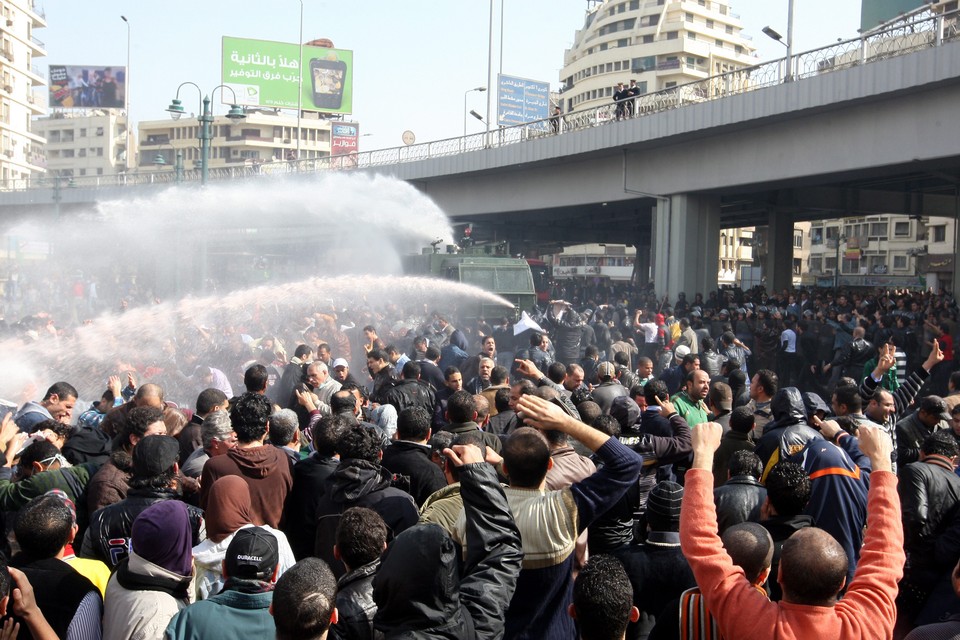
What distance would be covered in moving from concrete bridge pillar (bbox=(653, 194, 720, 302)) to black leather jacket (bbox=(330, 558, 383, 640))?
81.4ft

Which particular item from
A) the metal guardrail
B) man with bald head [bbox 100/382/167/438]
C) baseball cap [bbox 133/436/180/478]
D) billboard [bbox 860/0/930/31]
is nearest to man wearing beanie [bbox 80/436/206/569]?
baseball cap [bbox 133/436/180/478]

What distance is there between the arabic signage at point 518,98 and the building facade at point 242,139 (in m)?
51.7

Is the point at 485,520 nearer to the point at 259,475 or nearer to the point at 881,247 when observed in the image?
the point at 259,475

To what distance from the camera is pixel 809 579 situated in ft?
9.82

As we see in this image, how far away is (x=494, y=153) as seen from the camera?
32000mm

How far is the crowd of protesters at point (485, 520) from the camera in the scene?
313cm

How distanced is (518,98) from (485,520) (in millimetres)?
52941

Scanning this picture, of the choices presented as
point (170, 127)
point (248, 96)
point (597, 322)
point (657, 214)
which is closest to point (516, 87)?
point (248, 96)

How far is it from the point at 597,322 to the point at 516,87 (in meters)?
38.4

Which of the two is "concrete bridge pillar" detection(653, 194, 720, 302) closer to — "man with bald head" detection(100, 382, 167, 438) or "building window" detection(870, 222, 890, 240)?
"man with bald head" detection(100, 382, 167, 438)

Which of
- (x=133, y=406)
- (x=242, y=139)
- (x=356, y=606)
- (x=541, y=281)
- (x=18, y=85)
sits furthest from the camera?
Result: (x=242, y=139)

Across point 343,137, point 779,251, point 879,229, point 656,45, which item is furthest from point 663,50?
point 779,251

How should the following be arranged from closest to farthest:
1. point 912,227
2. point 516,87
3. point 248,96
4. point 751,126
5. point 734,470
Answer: point 734,470 → point 751,126 → point 516,87 → point 248,96 → point 912,227

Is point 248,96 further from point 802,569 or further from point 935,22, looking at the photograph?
point 802,569
